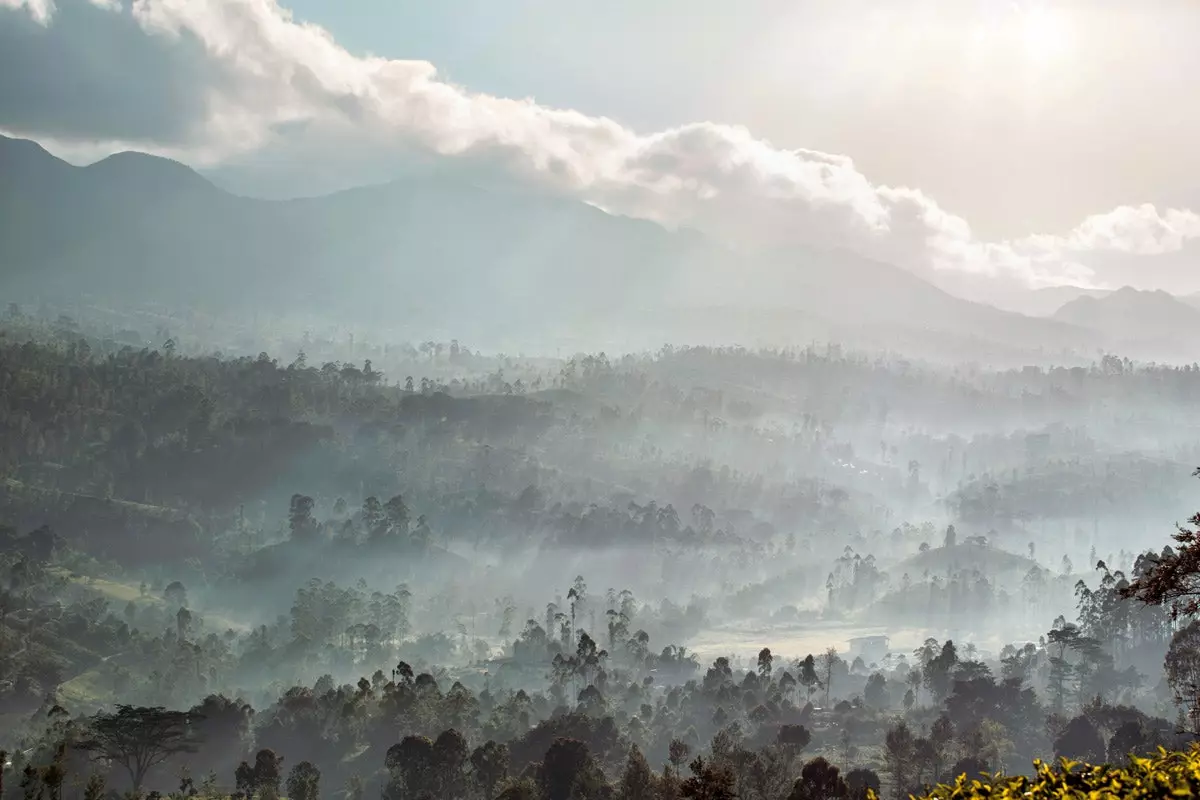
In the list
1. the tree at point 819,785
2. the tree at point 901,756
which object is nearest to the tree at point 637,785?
the tree at point 819,785

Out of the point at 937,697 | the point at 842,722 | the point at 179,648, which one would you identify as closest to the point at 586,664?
the point at 842,722

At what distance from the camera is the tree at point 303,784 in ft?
248

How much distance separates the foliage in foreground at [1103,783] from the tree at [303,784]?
73.4m

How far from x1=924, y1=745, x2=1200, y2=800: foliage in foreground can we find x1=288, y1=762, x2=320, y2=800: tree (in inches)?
2891

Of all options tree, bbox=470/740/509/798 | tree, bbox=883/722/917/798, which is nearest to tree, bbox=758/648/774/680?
tree, bbox=883/722/917/798

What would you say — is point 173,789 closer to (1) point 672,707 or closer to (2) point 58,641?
(1) point 672,707

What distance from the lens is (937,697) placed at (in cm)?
12288

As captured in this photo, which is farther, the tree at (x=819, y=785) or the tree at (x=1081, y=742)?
the tree at (x=1081, y=742)

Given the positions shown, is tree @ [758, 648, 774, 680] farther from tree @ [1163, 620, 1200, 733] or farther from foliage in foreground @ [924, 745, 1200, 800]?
foliage in foreground @ [924, 745, 1200, 800]

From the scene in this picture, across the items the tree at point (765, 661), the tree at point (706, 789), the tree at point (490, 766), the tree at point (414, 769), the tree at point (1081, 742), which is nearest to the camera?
the tree at point (706, 789)

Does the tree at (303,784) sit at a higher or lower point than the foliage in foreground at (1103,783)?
lower

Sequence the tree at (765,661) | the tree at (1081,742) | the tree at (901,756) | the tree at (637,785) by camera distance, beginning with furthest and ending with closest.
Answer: the tree at (765,661) → the tree at (1081,742) → the tree at (901,756) → the tree at (637,785)

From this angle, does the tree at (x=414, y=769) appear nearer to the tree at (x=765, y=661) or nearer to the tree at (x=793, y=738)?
the tree at (x=793, y=738)

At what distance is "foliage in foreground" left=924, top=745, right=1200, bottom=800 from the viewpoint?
34.5 feet
